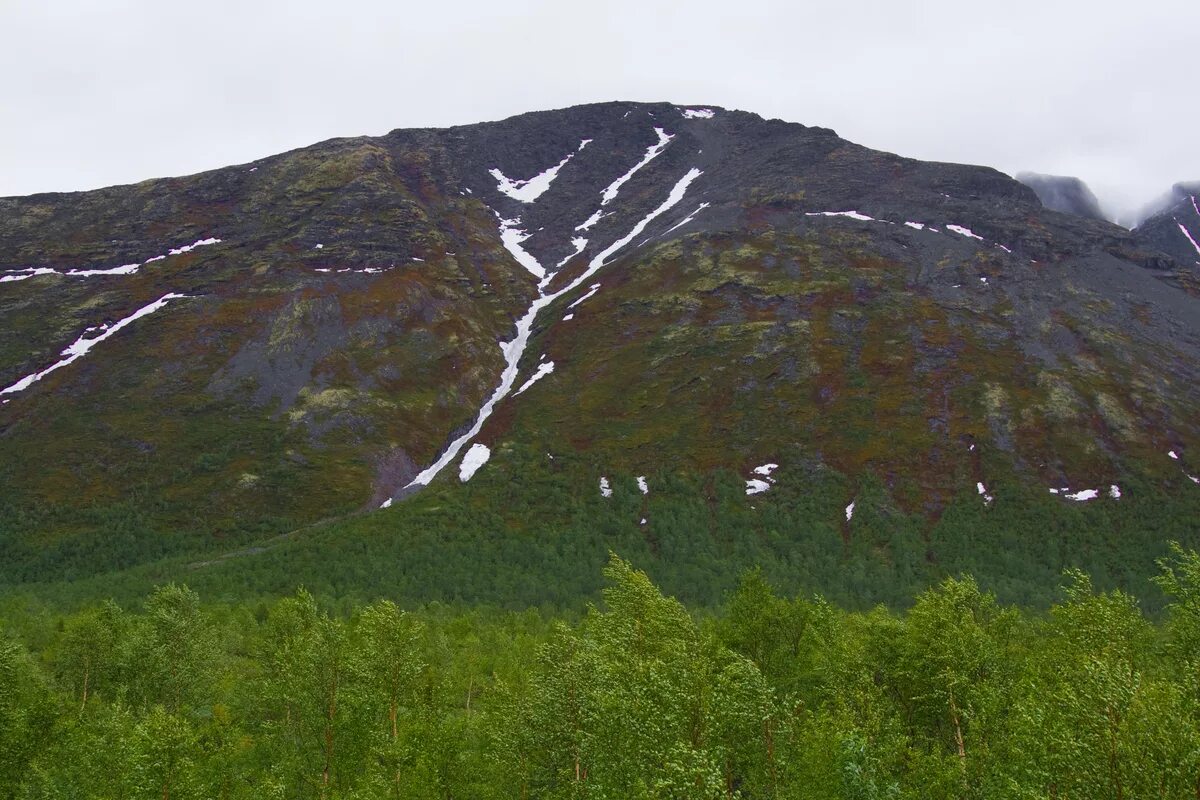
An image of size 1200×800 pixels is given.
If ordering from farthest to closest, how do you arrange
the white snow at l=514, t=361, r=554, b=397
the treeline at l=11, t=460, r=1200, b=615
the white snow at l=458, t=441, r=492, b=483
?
1. the white snow at l=514, t=361, r=554, b=397
2. the white snow at l=458, t=441, r=492, b=483
3. the treeline at l=11, t=460, r=1200, b=615

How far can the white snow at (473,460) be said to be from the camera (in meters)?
143

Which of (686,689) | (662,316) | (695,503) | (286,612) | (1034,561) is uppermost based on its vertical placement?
(662,316)

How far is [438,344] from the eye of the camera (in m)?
191

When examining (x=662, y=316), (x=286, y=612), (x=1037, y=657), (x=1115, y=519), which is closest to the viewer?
(x=1037, y=657)

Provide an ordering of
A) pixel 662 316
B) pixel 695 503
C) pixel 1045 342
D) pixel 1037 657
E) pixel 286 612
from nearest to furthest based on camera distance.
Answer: pixel 1037 657 → pixel 286 612 → pixel 695 503 → pixel 1045 342 → pixel 662 316

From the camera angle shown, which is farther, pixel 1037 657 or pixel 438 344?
pixel 438 344

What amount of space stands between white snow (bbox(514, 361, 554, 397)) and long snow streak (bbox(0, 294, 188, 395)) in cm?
9938

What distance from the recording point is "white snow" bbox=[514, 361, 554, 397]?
6946 inches

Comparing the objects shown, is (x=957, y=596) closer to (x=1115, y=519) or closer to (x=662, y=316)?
(x=1115, y=519)

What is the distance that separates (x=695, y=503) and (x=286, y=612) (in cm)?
8556

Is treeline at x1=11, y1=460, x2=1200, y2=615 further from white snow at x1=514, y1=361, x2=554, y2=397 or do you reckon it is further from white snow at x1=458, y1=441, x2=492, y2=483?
white snow at x1=514, y1=361, x2=554, y2=397

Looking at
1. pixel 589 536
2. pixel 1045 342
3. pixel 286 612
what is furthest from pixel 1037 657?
pixel 1045 342

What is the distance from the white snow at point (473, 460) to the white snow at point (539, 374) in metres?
24.6

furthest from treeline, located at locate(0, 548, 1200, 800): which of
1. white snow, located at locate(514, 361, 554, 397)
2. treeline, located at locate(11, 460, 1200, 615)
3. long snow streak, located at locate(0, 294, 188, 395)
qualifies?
long snow streak, located at locate(0, 294, 188, 395)
